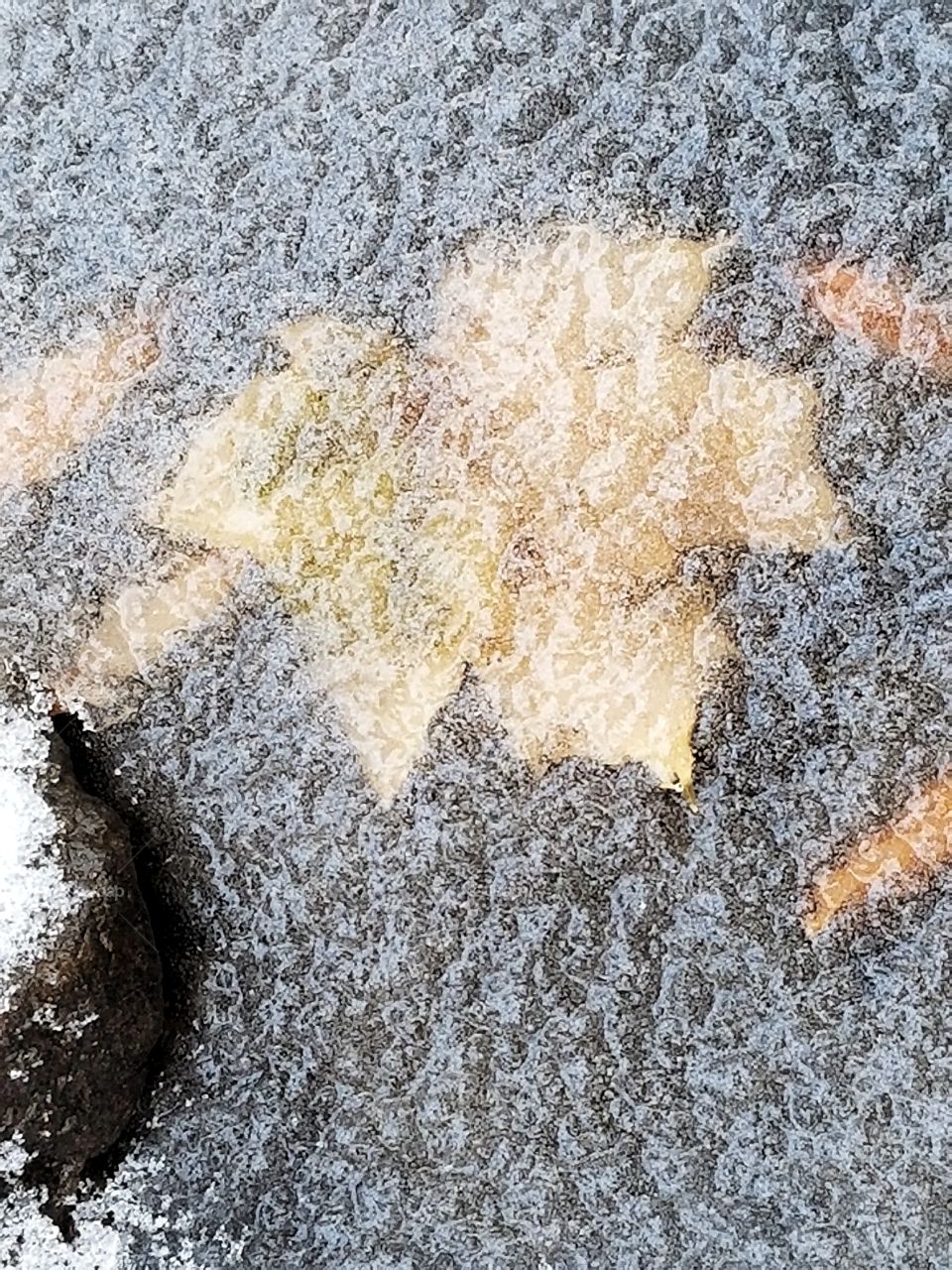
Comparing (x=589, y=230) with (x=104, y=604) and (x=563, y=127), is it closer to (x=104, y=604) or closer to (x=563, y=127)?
(x=563, y=127)

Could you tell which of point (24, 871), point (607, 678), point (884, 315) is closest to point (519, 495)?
point (607, 678)

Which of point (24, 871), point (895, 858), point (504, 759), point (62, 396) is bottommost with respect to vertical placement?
point (895, 858)

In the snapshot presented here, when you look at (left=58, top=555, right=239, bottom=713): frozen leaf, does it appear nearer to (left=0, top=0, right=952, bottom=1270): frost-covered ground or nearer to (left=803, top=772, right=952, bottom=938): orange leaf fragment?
(left=0, top=0, right=952, bottom=1270): frost-covered ground

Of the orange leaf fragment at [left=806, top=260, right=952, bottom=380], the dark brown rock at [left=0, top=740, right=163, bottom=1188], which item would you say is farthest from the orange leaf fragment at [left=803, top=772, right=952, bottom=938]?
the dark brown rock at [left=0, top=740, right=163, bottom=1188]

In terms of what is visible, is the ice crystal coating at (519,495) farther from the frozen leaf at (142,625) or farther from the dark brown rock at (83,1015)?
the dark brown rock at (83,1015)

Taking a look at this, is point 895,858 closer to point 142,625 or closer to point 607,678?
point 607,678

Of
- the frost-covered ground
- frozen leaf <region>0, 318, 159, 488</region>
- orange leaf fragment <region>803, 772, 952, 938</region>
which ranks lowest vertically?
orange leaf fragment <region>803, 772, 952, 938</region>

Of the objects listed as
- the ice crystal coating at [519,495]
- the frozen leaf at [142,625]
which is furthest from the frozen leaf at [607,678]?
the frozen leaf at [142,625]
